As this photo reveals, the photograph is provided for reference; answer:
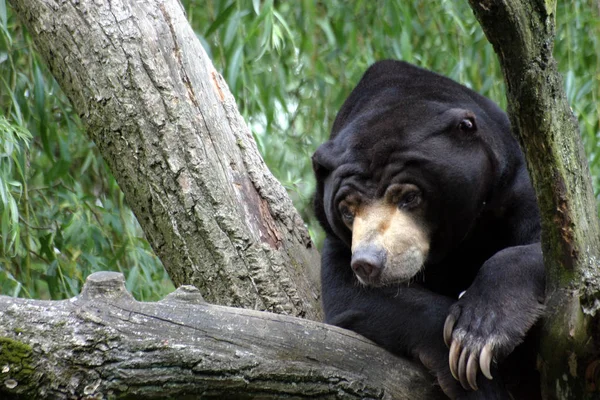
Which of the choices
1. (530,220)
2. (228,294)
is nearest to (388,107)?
(530,220)

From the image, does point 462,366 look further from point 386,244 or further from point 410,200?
point 410,200

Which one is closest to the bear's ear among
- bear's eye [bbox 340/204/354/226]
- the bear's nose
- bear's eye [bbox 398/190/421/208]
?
bear's eye [bbox 340/204/354/226]

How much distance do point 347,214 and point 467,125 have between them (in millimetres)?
539

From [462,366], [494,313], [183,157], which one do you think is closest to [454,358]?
[462,366]

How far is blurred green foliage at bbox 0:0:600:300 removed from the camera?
4223 millimetres

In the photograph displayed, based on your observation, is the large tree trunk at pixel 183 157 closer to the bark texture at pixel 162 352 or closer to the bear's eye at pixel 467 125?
the bark texture at pixel 162 352

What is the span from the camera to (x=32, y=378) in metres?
2.13

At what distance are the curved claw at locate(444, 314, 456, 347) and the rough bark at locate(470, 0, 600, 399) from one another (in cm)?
31

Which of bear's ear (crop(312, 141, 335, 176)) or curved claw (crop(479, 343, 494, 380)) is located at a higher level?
bear's ear (crop(312, 141, 335, 176))

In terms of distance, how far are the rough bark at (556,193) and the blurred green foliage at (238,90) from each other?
2.04 metres

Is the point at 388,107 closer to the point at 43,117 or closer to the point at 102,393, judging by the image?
the point at 102,393

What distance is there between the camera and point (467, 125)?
10.4 ft

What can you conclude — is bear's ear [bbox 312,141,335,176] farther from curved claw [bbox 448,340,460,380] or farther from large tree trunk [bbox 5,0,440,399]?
curved claw [bbox 448,340,460,380]

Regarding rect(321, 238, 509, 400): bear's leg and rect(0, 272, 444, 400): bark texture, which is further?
rect(321, 238, 509, 400): bear's leg
